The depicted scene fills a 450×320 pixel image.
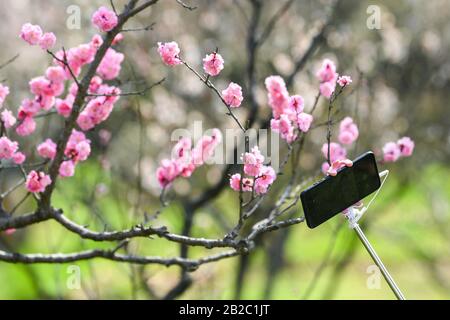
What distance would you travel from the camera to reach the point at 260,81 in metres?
6.10

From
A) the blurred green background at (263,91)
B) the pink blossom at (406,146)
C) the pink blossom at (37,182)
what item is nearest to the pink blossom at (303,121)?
the pink blossom at (406,146)

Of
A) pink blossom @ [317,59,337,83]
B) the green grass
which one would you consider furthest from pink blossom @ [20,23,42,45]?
the green grass

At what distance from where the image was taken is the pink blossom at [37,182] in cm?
284

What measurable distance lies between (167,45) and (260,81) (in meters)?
3.57

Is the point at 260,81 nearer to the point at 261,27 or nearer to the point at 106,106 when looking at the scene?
the point at 261,27

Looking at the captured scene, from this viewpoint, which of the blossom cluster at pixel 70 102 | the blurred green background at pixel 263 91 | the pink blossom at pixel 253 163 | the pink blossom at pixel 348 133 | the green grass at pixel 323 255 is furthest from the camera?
the green grass at pixel 323 255

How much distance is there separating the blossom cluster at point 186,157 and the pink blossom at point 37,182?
67cm

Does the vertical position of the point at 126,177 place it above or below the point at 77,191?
above

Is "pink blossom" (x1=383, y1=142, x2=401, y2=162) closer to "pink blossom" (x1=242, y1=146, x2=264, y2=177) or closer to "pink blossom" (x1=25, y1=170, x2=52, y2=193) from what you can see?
"pink blossom" (x1=242, y1=146, x2=264, y2=177)

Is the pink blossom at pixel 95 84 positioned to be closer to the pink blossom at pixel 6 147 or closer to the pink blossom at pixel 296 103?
the pink blossom at pixel 6 147

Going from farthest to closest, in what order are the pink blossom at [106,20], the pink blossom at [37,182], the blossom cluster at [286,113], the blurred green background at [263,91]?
1. the blurred green background at [263,91]
2. the blossom cluster at [286,113]
3. the pink blossom at [37,182]
4. the pink blossom at [106,20]

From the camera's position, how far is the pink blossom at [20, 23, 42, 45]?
2914 millimetres
